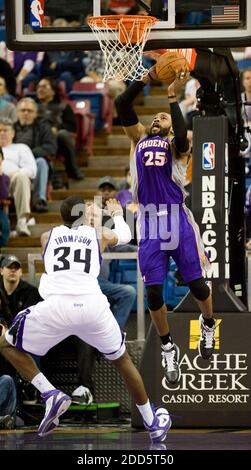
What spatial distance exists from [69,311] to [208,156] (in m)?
2.74

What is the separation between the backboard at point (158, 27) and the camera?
11328 millimetres

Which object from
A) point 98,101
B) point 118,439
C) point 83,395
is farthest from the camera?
point 98,101

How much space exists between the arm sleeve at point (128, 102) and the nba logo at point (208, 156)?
4.14 feet

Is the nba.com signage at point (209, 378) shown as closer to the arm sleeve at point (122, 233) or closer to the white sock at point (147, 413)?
the white sock at point (147, 413)

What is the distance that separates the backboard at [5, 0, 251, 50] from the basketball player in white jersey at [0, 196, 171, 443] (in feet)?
4.60

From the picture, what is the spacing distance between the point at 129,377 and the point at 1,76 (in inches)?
314

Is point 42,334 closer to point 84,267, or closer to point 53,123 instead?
point 84,267

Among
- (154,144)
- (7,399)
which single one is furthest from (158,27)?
(7,399)

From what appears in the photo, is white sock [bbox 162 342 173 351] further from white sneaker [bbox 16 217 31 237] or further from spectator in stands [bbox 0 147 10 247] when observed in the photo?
white sneaker [bbox 16 217 31 237]

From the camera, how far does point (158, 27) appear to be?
1141 cm

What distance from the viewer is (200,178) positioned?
1300 centimetres

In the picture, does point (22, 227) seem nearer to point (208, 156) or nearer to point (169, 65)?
point (208, 156)
